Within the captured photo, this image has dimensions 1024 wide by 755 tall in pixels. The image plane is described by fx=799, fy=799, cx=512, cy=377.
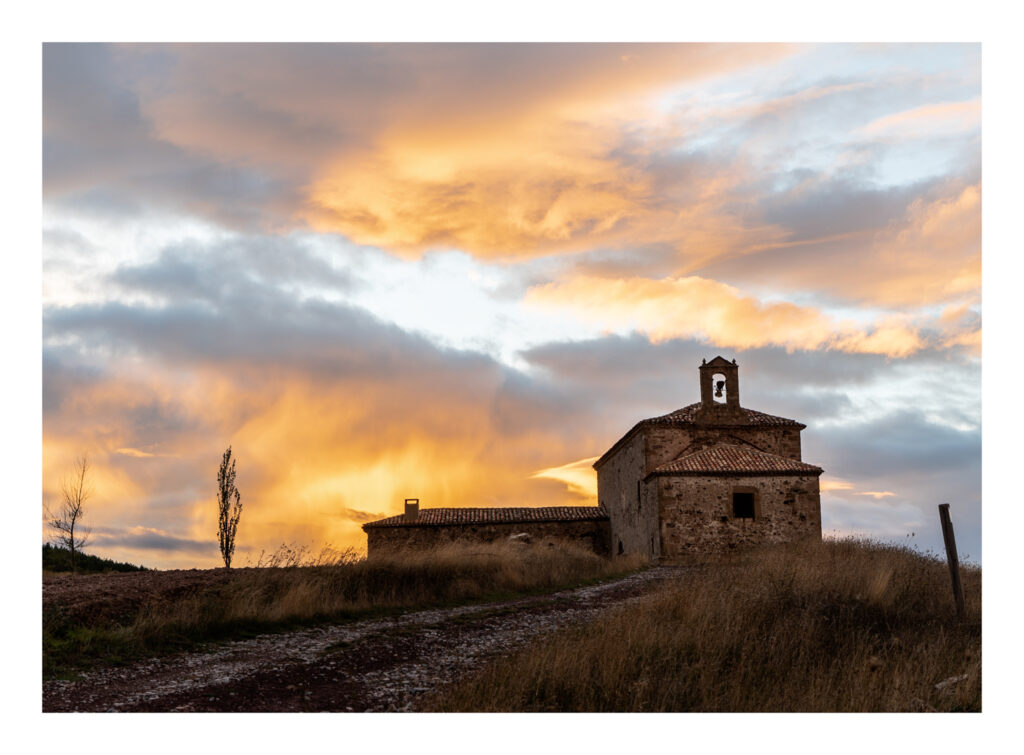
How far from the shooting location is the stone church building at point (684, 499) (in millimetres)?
26312

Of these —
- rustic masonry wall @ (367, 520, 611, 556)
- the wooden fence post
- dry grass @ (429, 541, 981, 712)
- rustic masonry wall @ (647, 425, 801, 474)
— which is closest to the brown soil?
dry grass @ (429, 541, 981, 712)

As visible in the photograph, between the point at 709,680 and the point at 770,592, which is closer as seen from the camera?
the point at 709,680

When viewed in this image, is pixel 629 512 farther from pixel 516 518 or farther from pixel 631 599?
pixel 631 599

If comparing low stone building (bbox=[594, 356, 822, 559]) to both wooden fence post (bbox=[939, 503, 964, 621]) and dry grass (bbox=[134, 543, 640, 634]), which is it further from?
wooden fence post (bbox=[939, 503, 964, 621])

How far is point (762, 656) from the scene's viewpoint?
A: 904 centimetres

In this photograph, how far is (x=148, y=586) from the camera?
13.3 metres

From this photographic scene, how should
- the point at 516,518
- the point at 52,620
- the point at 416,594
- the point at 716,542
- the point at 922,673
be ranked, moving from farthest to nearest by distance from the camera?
the point at 516,518, the point at 716,542, the point at 416,594, the point at 52,620, the point at 922,673

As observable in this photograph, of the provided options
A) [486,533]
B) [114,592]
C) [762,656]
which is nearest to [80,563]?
[486,533]

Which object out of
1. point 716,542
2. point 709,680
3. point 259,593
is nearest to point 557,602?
point 259,593

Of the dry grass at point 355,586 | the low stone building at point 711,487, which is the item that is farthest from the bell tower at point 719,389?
the dry grass at point 355,586

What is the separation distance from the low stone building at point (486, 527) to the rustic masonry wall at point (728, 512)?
25.3 ft

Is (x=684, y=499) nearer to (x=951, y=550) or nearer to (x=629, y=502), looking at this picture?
(x=629, y=502)

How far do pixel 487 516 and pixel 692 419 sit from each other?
382 inches

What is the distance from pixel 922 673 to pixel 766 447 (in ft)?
74.6
